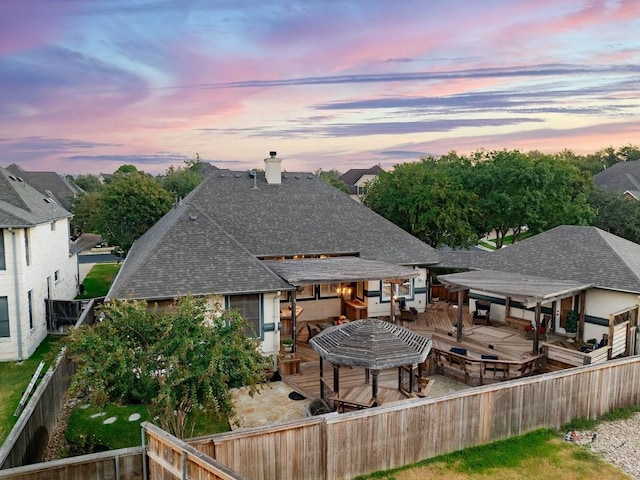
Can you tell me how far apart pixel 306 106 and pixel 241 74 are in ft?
20.0

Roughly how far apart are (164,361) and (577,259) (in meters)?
17.3

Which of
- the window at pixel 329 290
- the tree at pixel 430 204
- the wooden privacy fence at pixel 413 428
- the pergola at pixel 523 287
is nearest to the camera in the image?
the wooden privacy fence at pixel 413 428

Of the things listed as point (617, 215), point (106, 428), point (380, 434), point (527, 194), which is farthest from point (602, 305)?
point (617, 215)

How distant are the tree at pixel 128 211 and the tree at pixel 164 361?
2261 cm

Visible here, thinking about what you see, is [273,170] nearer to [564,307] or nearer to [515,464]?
[564,307]

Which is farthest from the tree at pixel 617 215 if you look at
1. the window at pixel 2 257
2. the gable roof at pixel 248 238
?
the window at pixel 2 257

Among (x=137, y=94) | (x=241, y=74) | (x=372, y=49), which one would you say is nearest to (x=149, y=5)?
(x=241, y=74)

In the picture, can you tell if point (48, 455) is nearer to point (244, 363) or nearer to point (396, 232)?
point (244, 363)

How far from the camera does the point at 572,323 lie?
1708 cm

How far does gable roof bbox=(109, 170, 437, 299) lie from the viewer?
14.7m

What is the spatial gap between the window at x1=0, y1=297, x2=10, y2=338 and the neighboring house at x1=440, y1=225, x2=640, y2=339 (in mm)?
18150

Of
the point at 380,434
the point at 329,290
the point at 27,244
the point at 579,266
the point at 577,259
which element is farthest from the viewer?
the point at 329,290

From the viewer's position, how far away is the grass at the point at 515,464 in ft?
27.5

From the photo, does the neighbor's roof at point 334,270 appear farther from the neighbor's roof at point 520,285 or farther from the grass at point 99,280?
the grass at point 99,280
